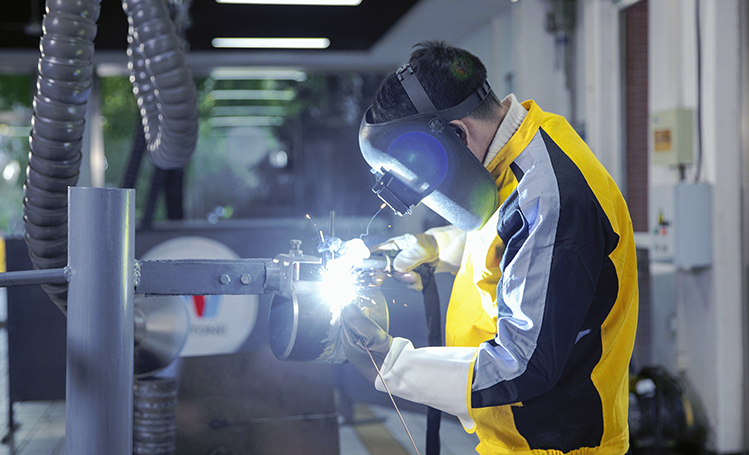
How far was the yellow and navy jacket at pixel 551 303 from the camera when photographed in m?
0.95

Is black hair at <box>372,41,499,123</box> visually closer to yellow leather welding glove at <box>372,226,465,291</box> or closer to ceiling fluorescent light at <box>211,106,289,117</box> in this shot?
yellow leather welding glove at <box>372,226,465,291</box>

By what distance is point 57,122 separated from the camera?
1184 mm

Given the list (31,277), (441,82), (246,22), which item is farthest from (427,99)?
(246,22)

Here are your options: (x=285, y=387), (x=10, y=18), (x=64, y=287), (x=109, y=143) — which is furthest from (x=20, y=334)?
(x=109, y=143)

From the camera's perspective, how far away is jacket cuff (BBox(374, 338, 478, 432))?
1007 mm

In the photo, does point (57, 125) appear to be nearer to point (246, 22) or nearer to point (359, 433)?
point (359, 433)

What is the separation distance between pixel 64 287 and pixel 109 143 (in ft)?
18.7

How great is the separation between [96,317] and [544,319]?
68 centimetres

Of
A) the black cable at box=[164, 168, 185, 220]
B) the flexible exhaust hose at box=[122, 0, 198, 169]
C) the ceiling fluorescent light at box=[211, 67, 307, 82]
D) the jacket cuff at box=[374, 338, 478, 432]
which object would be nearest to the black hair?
the jacket cuff at box=[374, 338, 478, 432]

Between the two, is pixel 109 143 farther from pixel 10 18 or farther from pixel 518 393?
pixel 518 393

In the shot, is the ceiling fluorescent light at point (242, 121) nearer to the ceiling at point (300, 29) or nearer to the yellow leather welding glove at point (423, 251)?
the ceiling at point (300, 29)

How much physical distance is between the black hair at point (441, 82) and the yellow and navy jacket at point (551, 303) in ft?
0.39

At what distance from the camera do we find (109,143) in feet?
21.2

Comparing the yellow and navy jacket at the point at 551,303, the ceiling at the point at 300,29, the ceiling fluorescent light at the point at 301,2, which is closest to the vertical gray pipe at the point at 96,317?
the yellow and navy jacket at the point at 551,303
